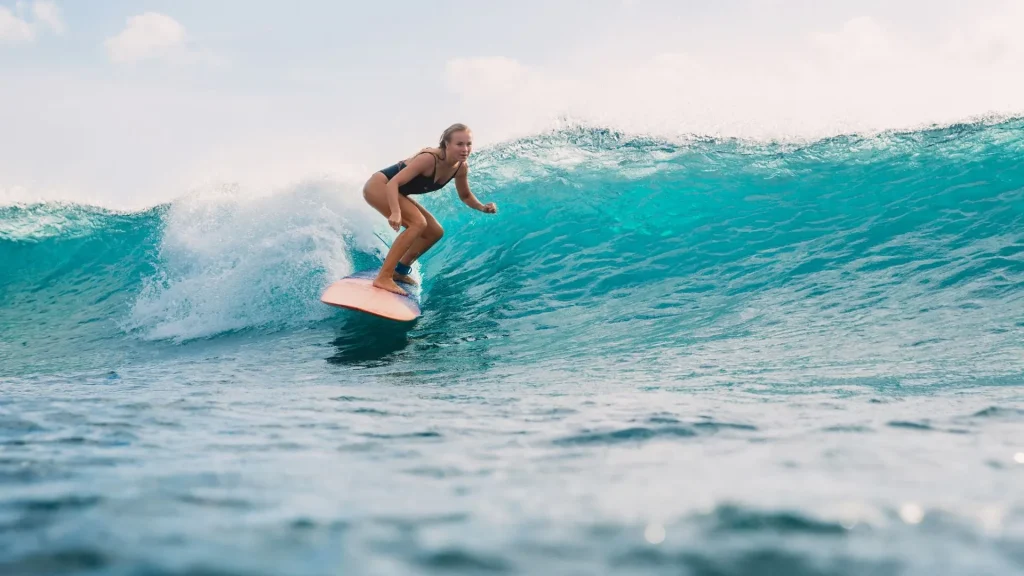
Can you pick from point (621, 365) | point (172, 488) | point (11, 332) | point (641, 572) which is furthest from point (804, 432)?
point (11, 332)

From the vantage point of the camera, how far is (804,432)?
8.57 feet

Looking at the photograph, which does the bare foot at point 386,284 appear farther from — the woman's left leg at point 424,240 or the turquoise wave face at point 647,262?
the turquoise wave face at point 647,262

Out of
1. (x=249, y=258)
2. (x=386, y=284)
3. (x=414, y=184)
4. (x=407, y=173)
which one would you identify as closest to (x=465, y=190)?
(x=414, y=184)

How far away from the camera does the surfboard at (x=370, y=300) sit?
677 centimetres

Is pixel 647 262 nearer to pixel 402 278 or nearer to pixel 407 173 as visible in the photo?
pixel 402 278

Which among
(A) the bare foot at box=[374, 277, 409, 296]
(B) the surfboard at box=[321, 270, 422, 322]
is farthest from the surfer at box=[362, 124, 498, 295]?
(B) the surfboard at box=[321, 270, 422, 322]

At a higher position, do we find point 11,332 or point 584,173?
point 584,173

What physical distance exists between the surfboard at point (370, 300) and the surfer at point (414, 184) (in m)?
0.13

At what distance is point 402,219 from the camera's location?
703cm

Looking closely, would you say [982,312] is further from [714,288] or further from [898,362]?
[714,288]

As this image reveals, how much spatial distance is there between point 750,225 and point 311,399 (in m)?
6.86

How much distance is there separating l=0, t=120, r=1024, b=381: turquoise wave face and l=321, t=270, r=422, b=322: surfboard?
238mm

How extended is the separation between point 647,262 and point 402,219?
3.15 m

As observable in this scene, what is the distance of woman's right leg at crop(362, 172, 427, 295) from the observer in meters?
7.05
